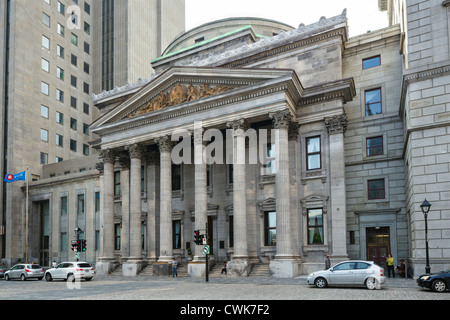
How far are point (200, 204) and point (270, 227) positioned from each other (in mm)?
5919

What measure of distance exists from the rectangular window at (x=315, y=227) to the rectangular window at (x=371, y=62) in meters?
12.5

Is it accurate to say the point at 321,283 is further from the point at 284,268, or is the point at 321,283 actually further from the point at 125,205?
the point at 125,205

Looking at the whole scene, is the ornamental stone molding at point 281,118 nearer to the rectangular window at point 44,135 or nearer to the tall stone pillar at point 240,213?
the tall stone pillar at point 240,213

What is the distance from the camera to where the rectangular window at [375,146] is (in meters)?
36.7

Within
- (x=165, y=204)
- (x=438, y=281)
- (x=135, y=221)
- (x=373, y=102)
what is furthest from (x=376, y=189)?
(x=135, y=221)

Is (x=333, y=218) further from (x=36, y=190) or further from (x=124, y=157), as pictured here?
(x=36, y=190)

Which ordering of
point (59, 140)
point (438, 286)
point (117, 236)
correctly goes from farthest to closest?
1. point (59, 140)
2. point (117, 236)
3. point (438, 286)

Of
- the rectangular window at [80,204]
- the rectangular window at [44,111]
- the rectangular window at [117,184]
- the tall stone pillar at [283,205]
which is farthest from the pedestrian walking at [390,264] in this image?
the rectangular window at [44,111]

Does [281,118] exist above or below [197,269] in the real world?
above

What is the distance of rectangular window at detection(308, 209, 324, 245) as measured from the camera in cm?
3553

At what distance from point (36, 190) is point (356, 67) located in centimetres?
4526

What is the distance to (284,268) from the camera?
32.3 metres

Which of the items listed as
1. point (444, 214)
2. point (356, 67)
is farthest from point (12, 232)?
point (444, 214)
